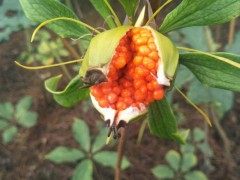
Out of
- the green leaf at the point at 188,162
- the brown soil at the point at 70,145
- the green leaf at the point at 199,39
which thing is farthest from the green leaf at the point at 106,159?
the green leaf at the point at 199,39

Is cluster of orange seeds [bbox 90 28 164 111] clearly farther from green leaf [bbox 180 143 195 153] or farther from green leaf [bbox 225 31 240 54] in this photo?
green leaf [bbox 180 143 195 153]

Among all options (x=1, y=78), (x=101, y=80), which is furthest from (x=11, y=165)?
(x=101, y=80)

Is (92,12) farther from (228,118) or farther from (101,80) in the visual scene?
(101,80)

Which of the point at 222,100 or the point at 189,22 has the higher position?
the point at 189,22

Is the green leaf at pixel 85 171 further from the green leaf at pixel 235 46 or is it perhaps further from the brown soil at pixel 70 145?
the green leaf at pixel 235 46

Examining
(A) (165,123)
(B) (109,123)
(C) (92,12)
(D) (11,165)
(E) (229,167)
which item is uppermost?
(B) (109,123)

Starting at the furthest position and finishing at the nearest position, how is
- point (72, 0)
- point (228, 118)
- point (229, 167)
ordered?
point (72, 0), point (228, 118), point (229, 167)

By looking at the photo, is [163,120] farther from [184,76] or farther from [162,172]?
[162,172]
